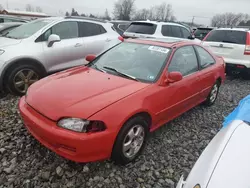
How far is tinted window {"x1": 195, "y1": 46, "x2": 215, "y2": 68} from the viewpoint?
4.19 metres

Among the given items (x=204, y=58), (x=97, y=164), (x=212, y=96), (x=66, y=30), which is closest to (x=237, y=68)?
(x=212, y=96)

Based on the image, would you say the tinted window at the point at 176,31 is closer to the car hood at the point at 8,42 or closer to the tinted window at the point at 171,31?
the tinted window at the point at 171,31

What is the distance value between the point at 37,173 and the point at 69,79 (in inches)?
49.2

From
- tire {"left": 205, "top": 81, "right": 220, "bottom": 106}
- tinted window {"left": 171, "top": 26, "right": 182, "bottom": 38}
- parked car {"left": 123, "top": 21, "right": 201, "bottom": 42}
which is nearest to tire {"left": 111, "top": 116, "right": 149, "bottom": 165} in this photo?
tire {"left": 205, "top": 81, "right": 220, "bottom": 106}

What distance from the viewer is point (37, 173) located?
260cm

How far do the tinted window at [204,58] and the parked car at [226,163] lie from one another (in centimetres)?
217

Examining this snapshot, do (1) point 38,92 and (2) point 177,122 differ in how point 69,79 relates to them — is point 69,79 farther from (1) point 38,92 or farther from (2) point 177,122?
(2) point 177,122

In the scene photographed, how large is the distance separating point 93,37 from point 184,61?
121 inches

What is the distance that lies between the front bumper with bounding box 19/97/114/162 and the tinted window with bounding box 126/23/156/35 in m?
6.33

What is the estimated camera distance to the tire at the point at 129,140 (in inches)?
101

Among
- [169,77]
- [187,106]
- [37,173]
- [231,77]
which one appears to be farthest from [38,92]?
[231,77]

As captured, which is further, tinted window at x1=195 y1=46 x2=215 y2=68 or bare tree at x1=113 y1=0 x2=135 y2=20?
bare tree at x1=113 y1=0 x2=135 y2=20

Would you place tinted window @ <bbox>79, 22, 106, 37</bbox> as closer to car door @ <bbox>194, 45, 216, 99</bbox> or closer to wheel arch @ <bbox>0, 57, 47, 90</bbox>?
wheel arch @ <bbox>0, 57, 47, 90</bbox>

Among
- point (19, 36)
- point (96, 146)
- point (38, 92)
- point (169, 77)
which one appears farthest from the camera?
point (19, 36)
